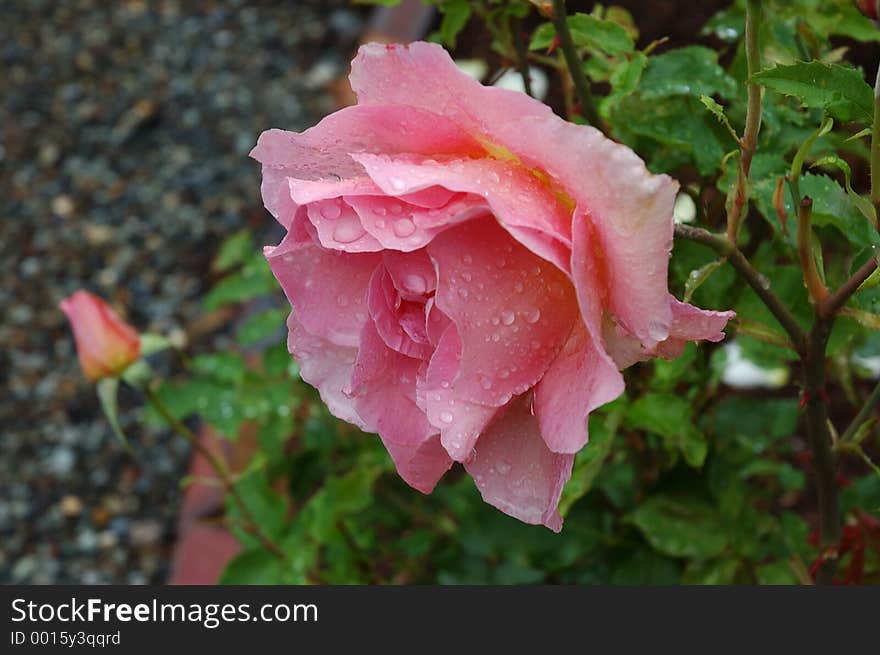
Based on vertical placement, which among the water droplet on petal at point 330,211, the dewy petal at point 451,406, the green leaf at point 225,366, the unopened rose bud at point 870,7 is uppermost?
the unopened rose bud at point 870,7

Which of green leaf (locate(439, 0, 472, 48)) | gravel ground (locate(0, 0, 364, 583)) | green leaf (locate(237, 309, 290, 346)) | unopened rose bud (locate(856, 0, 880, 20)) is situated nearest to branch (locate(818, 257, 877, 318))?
unopened rose bud (locate(856, 0, 880, 20))

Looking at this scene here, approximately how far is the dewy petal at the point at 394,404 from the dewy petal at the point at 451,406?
0.03 m

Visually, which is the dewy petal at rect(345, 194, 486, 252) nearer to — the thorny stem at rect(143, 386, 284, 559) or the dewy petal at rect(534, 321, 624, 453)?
the dewy petal at rect(534, 321, 624, 453)

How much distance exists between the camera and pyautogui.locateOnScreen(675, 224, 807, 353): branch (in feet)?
1.58

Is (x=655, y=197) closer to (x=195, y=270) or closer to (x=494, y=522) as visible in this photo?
(x=494, y=522)

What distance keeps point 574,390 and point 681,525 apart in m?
0.49

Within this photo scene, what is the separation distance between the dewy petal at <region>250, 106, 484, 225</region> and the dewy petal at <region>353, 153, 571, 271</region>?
0.01m

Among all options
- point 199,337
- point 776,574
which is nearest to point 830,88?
point 776,574

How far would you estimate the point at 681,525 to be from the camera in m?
0.90

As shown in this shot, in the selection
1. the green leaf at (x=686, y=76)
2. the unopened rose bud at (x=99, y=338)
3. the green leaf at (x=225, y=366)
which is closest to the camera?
the green leaf at (x=686, y=76)

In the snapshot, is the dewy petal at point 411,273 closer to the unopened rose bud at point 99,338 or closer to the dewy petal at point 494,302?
the dewy petal at point 494,302

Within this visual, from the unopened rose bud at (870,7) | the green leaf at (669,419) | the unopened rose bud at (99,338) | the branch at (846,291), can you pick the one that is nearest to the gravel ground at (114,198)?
the unopened rose bud at (99,338)

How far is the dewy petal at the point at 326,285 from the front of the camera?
1.69ft

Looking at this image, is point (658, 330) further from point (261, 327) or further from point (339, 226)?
point (261, 327)
